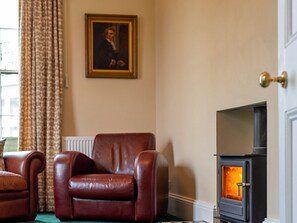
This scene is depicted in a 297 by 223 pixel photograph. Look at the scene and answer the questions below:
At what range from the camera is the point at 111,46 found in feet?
17.1

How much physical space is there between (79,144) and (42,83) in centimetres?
78

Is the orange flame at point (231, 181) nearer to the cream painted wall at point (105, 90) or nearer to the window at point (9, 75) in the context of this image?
the cream painted wall at point (105, 90)

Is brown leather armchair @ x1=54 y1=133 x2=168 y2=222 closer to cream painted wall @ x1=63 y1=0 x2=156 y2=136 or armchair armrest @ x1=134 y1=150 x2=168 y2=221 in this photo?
armchair armrest @ x1=134 y1=150 x2=168 y2=221

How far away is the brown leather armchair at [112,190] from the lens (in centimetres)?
379

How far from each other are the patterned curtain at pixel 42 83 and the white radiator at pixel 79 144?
4.4 inches

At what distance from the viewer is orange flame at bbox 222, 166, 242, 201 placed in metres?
2.95

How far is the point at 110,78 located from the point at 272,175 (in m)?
2.98

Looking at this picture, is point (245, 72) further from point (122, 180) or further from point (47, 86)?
point (47, 86)

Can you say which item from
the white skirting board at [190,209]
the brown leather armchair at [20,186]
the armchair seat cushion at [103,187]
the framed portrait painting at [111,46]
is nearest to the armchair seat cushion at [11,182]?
the brown leather armchair at [20,186]

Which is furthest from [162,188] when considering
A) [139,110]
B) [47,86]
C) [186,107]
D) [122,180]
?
[47,86]

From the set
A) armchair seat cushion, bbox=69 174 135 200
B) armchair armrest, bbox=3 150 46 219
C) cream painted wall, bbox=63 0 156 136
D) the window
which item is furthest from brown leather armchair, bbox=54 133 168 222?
the window

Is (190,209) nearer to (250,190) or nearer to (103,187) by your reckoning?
(103,187)

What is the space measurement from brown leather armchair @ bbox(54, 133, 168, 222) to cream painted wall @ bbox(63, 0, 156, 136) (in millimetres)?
946

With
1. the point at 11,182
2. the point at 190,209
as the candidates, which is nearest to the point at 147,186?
the point at 190,209
